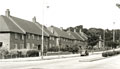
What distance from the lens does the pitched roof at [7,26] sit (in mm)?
62412

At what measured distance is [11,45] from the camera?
6244cm

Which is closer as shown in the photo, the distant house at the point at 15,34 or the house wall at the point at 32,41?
the distant house at the point at 15,34

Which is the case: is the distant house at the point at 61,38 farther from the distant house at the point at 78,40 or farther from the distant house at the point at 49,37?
the distant house at the point at 78,40

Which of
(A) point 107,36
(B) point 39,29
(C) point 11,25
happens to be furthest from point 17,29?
(A) point 107,36

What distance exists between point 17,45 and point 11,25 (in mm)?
4926

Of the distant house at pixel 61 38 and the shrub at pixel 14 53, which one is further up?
the distant house at pixel 61 38

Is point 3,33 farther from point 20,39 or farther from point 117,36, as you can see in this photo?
point 117,36

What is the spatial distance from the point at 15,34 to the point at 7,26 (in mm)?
2790

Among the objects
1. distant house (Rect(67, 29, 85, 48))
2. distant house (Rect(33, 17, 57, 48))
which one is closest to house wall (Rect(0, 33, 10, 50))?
distant house (Rect(33, 17, 57, 48))

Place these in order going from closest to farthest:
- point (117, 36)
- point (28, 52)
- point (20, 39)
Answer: point (28, 52) → point (20, 39) → point (117, 36)

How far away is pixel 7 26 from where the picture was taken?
207 ft

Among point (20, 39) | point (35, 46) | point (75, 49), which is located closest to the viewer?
point (20, 39)

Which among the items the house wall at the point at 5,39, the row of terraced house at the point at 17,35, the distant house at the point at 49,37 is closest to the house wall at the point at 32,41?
the row of terraced house at the point at 17,35

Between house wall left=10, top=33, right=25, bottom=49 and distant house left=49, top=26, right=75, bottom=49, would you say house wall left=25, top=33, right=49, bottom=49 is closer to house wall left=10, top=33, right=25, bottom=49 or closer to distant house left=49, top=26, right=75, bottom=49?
house wall left=10, top=33, right=25, bottom=49
